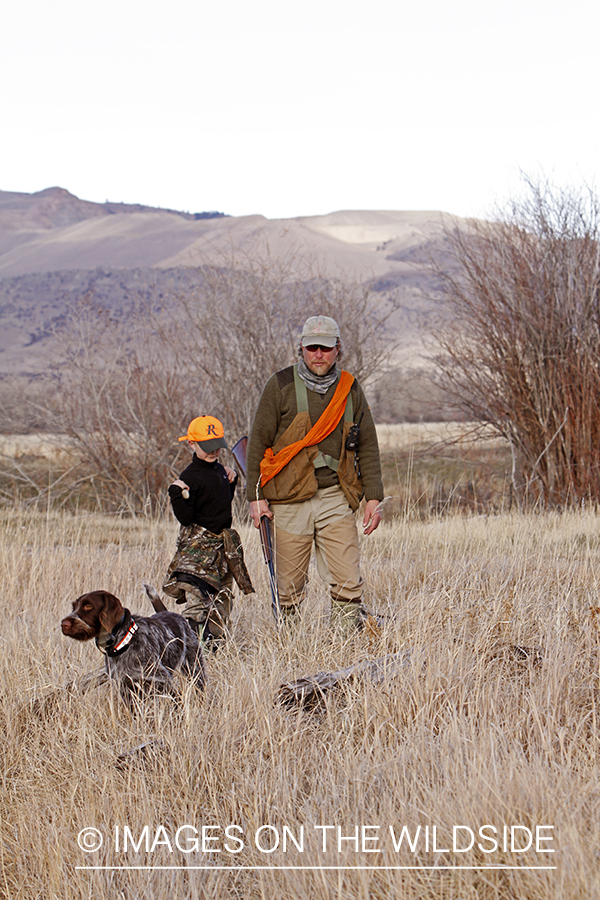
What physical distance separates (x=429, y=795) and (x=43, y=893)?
1.30 m

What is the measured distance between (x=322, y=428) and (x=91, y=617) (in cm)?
175

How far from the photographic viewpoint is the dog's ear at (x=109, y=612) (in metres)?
3.25

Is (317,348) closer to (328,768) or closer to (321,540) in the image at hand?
(321,540)

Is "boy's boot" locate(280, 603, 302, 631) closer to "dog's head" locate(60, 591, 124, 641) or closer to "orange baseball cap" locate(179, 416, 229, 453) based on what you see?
"orange baseball cap" locate(179, 416, 229, 453)

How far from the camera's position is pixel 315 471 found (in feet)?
14.6

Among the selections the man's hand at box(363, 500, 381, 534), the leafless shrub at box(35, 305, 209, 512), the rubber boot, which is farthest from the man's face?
the leafless shrub at box(35, 305, 209, 512)

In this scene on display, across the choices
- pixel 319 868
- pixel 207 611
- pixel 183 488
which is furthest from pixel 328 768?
pixel 183 488

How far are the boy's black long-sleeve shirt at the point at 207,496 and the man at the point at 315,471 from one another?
168 millimetres

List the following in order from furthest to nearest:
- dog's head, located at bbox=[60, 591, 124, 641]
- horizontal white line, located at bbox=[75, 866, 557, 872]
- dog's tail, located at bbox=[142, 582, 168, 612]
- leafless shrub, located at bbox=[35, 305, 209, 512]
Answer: leafless shrub, located at bbox=[35, 305, 209, 512] → dog's tail, located at bbox=[142, 582, 168, 612] → dog's head, located at bbox=[60, 591, 124, 641] → horizontal white line, located at bbox=[75, 866, 557, 872]

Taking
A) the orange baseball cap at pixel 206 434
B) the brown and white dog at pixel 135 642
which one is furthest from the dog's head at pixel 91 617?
the orange baseball cap at pixel 206 434

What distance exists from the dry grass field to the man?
320 mm

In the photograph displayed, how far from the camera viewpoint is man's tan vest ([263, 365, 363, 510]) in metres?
4.34

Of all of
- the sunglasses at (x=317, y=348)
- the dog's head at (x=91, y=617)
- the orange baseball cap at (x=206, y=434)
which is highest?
the sunglasses at (x=317, y=348)

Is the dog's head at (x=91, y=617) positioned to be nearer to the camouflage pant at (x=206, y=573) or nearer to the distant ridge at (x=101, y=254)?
the camouflage pant at (x=206, y=573)
